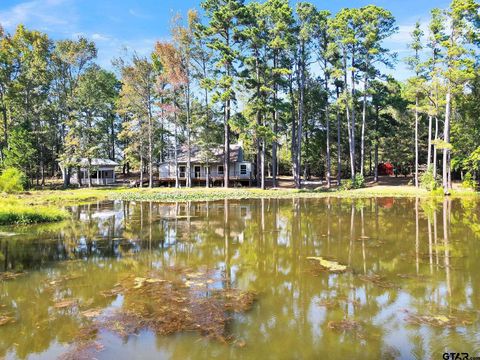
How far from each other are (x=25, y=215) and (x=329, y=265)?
14826 millimetres

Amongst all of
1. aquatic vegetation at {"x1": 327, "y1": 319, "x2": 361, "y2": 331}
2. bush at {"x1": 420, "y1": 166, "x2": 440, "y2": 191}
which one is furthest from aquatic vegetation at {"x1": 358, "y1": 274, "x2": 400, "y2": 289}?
bush at {"x1": 420, "y1": 166, "x2": 440, "y2": 191}

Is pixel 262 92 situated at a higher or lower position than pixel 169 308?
higher

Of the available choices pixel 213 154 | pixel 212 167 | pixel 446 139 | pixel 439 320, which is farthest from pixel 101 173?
pixel 439 320

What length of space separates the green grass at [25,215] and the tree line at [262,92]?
65.7 feet

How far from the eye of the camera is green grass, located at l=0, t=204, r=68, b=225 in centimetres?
1714

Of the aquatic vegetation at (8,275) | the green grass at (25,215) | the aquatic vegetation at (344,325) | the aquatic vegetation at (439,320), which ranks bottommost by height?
the aquatic vegetation at (8,275)

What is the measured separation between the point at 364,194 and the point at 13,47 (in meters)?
39.0

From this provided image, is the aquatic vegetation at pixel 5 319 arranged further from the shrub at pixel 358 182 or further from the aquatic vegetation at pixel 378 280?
the shrub at pixel 358 182

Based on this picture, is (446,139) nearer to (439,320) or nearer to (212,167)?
(212,167)

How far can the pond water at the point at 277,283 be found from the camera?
5234 mm

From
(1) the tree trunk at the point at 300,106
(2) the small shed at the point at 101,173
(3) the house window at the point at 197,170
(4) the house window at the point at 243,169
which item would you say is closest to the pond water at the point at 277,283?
(1) the tree trunk at the point at 300,106

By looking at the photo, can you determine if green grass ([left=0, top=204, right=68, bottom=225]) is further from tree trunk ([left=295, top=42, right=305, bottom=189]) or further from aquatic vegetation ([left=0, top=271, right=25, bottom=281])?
tree trunk ([left=295, top=42, right=305, bottom=189])

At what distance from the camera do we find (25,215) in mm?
17562

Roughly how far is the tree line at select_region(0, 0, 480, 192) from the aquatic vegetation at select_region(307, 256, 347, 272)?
23.4 meters
